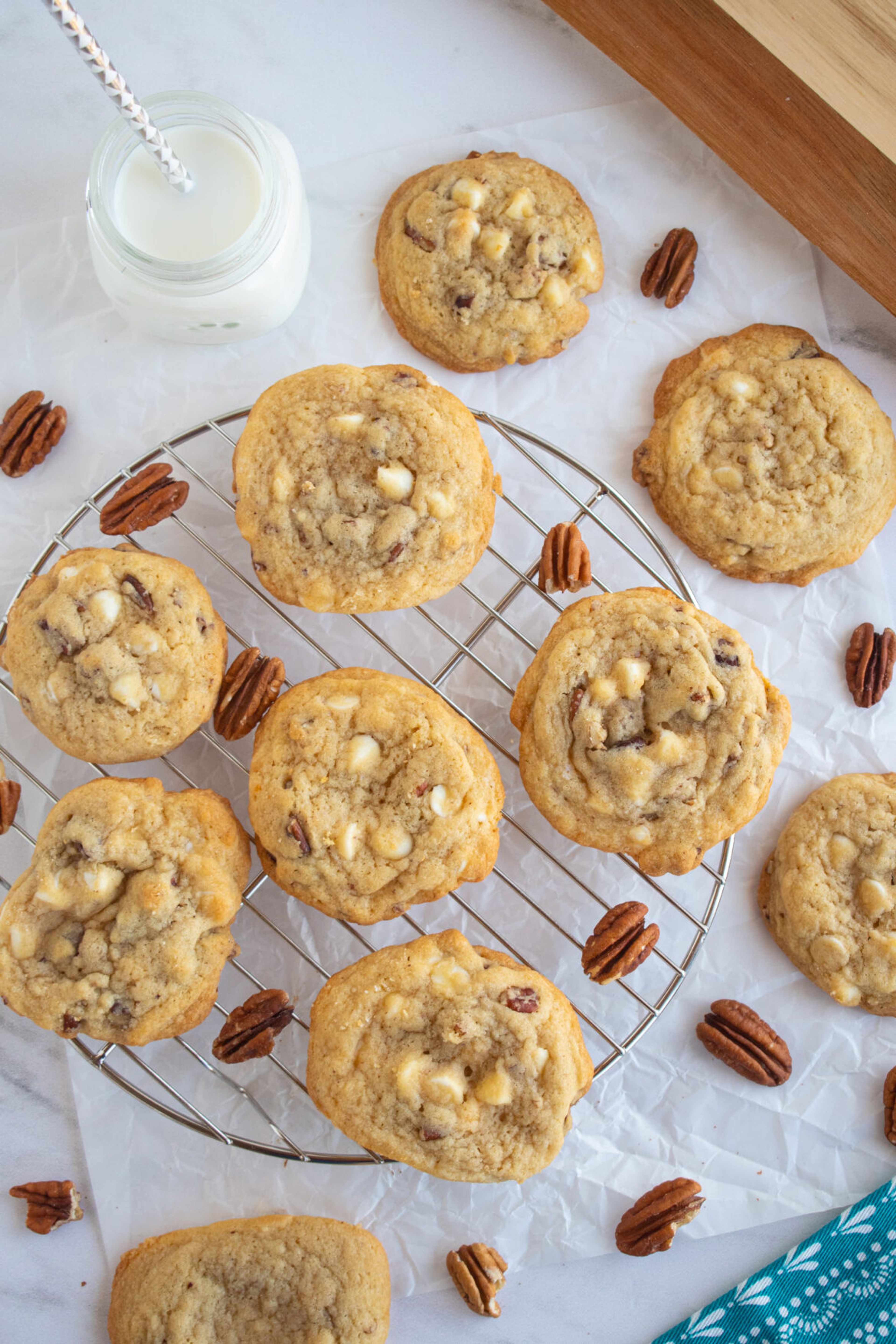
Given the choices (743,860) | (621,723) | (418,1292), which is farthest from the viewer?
(743,860)

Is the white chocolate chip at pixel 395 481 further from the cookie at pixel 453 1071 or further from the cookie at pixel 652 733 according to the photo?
the cookie at pixel 453 1071

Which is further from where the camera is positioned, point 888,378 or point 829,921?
point 888,378

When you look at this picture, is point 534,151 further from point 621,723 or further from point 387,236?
point 621,723

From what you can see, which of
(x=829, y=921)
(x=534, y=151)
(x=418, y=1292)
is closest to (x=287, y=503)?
(x=534, y=151)

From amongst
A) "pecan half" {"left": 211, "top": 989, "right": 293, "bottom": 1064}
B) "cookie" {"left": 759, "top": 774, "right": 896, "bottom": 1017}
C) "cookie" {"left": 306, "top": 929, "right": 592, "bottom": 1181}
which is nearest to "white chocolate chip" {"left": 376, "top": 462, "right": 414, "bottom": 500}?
"cookie" {"left": 306, "top": 929, "right": 592, "bottom": 1181}

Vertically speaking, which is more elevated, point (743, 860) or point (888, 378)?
point (888, 378)

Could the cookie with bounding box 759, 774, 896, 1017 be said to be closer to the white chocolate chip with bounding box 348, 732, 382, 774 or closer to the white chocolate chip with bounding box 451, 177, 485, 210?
the white chocolate chip with bounding box 348, 732, 382, 774
